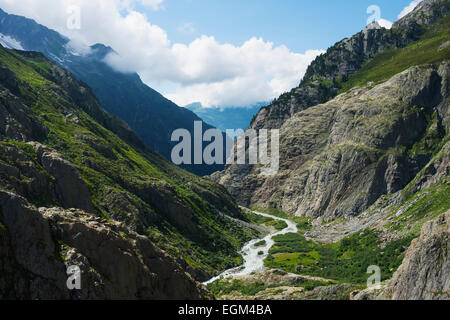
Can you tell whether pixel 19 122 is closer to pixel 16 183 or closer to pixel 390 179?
pixel 16 183

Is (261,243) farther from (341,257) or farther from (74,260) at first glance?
(74,260)

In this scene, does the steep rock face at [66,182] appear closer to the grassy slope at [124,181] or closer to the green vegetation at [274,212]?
the grassy slope at [124,181]

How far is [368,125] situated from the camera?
150000 mm

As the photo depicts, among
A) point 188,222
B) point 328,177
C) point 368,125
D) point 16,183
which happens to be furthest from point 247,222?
point 16,183

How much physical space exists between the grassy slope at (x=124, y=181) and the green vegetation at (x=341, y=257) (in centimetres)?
1375

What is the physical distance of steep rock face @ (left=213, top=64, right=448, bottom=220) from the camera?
13288 cm

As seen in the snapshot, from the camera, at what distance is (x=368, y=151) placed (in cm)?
14100

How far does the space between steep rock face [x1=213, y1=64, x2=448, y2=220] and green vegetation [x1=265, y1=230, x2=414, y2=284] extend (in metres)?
31.9

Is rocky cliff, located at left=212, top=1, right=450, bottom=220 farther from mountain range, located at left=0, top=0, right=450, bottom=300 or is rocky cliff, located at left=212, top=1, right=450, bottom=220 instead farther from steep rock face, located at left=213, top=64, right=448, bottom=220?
mountain range, located at left=0, top=0, right=450, bottom=300

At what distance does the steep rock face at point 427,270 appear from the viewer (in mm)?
35125

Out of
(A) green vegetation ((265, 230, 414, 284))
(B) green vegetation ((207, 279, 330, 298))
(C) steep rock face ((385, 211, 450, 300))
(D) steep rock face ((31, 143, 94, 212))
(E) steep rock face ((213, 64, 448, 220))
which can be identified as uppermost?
(E) steep rock face ((213, 64, 448, 220))

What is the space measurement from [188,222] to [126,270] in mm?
72576

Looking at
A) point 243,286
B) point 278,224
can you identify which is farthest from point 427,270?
point 278,224

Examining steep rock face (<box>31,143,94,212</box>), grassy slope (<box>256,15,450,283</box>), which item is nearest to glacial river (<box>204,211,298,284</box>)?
grassy slope (<box>256,15,450,283</box>)
